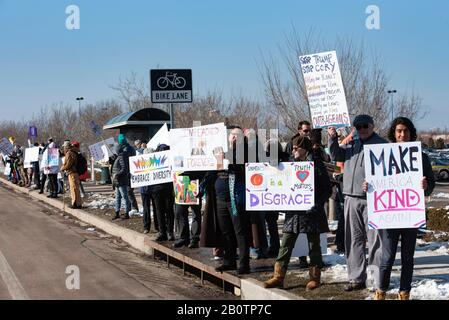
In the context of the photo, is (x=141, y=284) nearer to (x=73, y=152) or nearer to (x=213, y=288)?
(x=213, y=288)

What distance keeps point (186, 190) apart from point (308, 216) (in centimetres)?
368

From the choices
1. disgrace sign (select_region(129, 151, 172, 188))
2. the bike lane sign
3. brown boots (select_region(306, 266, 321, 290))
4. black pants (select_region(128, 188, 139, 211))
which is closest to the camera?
brown boots (select_region(306, 266, 321, 290))

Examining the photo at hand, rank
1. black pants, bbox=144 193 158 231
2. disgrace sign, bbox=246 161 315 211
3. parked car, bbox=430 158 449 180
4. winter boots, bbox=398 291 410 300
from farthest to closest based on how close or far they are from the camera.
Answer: parked car, bbox=430 158 449 180 → black pants, bbox=144 193 158 231 → disgrace sign, bbox=246 161 315 211 → winter boots, bbox=398 291 410 300

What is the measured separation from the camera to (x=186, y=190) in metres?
11.1

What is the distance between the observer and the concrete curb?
7553 millimetres

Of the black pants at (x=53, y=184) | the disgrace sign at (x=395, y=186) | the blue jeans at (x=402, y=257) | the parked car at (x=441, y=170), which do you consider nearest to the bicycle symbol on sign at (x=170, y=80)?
the disgrace sign at (x=395, y=186)

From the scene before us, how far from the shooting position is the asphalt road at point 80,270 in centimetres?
868

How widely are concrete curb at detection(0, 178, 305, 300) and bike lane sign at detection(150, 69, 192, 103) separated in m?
2.77

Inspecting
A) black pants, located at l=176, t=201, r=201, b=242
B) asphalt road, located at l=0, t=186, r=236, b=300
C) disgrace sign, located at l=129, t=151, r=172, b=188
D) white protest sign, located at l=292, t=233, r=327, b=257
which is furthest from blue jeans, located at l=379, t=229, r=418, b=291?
disgrace sign, located at l=129, t=151, r=172, b=188

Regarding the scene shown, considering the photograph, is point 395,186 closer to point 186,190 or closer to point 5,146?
point 186,190

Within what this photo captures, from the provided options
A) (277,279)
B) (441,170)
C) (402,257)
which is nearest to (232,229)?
(277,279)

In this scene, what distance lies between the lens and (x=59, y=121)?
200ft

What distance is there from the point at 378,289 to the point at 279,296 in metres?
1.13

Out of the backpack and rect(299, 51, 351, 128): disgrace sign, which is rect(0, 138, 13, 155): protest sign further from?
rect(299, 51, 351, 128): disgrace sign
